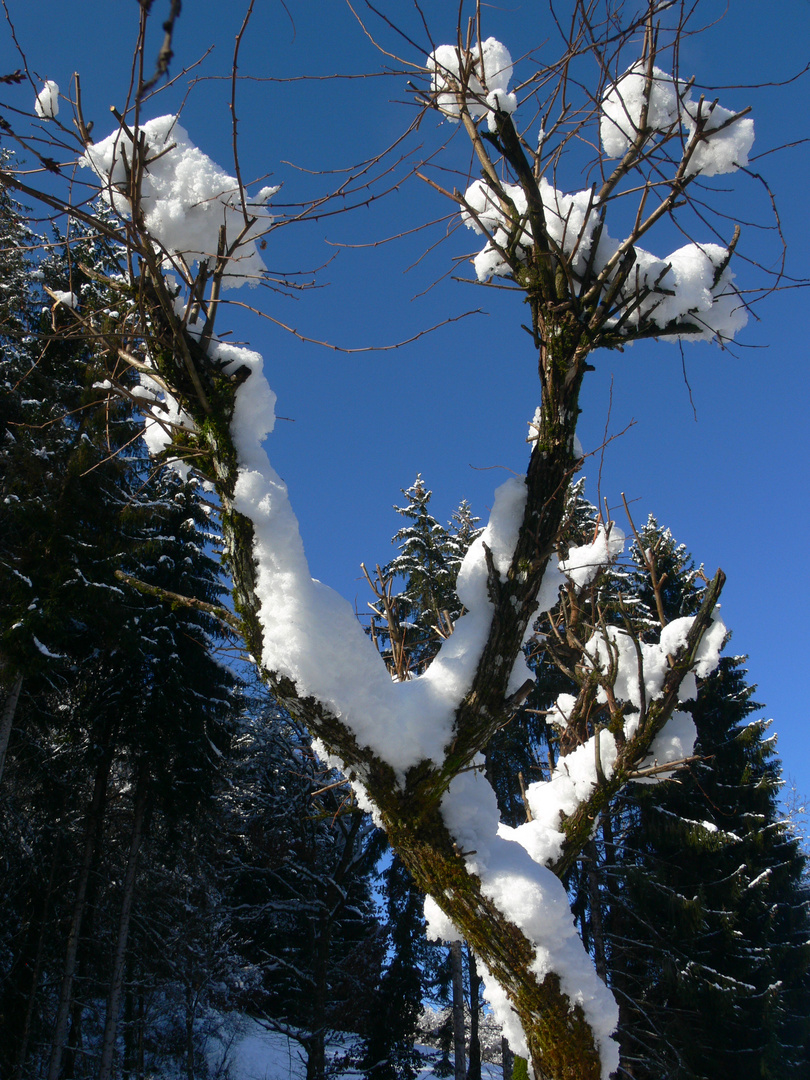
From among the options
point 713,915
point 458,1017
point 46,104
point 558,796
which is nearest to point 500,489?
point 558,796

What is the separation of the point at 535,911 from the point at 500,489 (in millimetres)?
1649

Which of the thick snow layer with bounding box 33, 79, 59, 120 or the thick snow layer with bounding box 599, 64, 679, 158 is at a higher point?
the thick snow layer with bounding box 599, 64, 679, 158

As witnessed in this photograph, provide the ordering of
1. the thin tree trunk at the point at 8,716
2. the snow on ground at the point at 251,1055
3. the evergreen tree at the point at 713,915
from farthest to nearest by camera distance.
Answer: the snow on ground at the point at 251,1055 < the evergreen tree at the point at 713,915 < the thin tree trunk at the point at 8,716

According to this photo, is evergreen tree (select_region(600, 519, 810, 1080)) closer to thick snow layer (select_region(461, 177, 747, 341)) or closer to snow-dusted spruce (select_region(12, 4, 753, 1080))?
thick snow layer (select_region(461, 177, 747, 341))

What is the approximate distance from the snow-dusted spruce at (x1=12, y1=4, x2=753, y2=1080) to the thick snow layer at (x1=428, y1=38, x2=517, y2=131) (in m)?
0.01

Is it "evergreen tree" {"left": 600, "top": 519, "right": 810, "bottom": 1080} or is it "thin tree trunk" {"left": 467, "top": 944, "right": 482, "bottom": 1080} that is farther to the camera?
"thin tree trunk" {"left": 467, "top": 944, "right": 482, "bottom": 1080}

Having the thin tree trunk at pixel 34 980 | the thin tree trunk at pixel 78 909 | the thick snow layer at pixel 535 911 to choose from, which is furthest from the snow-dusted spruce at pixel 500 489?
the thin tree trunk at pixel 34 980

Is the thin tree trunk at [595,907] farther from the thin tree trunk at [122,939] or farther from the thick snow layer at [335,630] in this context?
the thick snow layer at [335,630]

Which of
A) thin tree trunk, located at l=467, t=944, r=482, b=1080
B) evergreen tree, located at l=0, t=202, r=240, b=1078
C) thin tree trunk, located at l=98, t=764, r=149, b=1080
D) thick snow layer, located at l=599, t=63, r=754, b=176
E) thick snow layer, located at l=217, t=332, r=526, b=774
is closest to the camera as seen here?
thick snow layer, located at l=217, t=332, r=526, b=774

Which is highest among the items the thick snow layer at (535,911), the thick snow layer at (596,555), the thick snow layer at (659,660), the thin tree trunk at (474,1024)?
→ the thick snow layer at (596,555)

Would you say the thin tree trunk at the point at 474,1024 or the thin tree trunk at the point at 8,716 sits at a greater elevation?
the thin tree trunk at the point at 8,716

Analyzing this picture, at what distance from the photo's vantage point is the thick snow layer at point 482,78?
9.35 ft

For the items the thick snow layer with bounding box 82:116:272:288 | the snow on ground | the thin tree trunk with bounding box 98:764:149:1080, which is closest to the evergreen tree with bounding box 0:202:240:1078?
the thin tree trunk with bounding box 98:764:149:1080

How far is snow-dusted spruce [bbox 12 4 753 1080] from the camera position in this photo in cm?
232
